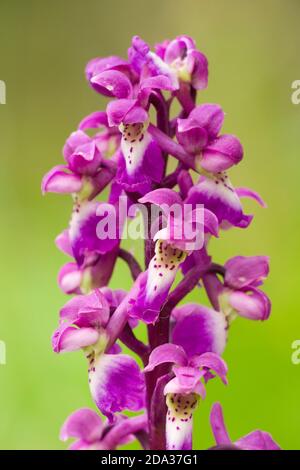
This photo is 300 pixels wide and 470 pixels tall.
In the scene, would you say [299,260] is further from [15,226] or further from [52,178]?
[52,178]

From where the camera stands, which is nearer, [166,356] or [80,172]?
[166,356]

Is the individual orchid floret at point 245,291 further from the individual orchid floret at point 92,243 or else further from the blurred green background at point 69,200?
the blurred green background at point 69,200

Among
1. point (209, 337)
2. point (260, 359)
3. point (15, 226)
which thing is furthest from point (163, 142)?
point (15, 226)

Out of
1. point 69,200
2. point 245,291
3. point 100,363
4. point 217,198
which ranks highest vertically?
point 69,200

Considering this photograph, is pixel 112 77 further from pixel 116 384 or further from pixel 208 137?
pixel 116 384

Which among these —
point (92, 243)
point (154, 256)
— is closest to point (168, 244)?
point (154, 256)

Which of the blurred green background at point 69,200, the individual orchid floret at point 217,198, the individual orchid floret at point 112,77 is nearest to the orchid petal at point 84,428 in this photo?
the individual orchid floret at point 217,198
